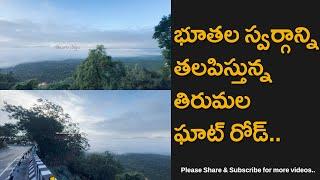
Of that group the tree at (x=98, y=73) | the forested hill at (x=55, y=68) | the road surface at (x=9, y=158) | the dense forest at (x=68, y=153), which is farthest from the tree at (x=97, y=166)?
the forested hill at (x=55, y=68)

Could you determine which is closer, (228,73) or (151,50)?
(228,73)

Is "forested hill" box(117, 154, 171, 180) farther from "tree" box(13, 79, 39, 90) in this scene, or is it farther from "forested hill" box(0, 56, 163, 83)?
"tree" box(13, 79, 39, 90)

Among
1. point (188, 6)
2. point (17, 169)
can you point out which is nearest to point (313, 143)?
point (188, 6)

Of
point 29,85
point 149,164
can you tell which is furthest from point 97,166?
point 29,85

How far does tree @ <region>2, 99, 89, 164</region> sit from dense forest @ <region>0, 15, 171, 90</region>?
17 cm

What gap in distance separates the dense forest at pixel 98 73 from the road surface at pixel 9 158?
47 centimetres

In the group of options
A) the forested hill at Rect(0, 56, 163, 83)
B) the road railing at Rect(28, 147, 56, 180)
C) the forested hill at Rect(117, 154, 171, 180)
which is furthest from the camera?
the forested hill at Rect(0, 56, 163, 83)

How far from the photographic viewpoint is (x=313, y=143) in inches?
170

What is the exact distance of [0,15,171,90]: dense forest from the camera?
4.43m

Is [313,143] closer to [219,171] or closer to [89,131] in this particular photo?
[219,171]

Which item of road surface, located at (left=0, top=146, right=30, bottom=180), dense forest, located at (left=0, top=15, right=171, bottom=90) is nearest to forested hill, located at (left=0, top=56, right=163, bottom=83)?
dense forest, located at (left=0, top=15, right=171, bottom=90)

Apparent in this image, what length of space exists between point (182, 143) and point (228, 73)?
617 millimetres

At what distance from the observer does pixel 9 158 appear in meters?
4.40

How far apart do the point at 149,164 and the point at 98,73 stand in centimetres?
79
